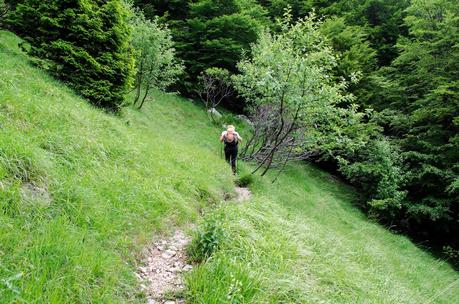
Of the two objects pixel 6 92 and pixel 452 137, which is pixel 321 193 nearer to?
pixel 452 137

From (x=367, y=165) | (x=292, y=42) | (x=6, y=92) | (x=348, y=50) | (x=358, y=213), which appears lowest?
(x=358, y=213)

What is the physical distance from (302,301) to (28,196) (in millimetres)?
3687

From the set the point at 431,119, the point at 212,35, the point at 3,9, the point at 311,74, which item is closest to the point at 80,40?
the point at 3,9

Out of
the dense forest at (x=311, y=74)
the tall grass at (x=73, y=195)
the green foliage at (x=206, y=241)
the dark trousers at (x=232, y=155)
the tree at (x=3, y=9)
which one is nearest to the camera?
the tall grass at (x=73, y=195)

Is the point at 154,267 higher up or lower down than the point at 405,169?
lower down

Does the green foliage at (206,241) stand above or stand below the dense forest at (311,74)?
below

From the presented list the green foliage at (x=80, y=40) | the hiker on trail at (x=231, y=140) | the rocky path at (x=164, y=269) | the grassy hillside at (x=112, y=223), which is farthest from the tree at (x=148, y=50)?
the rocky path at (x=164, y=269)

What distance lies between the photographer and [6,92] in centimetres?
612

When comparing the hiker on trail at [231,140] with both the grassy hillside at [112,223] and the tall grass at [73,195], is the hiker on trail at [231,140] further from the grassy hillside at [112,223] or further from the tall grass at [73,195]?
the tall grass at [73,195]

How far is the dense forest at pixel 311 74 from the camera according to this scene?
10281 mm

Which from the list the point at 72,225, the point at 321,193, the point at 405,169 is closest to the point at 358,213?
the point at 321,193

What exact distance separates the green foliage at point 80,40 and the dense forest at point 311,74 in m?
0.04

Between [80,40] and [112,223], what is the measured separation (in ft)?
25.4

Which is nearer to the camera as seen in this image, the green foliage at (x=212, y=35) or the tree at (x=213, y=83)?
the tree at (x=213, y=83)
